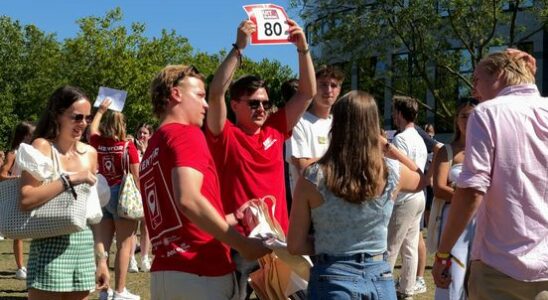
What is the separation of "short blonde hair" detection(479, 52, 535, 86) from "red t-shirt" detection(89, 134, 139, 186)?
18.6 feet

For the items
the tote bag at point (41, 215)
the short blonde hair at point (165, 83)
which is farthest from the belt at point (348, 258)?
the tote bag at point (41, 215)

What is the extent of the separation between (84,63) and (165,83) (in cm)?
4264

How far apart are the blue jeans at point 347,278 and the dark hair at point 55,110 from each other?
183 cm

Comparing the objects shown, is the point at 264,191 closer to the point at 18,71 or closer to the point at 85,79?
the point at 85,79

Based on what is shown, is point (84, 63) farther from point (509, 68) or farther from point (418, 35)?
point (509, 68)

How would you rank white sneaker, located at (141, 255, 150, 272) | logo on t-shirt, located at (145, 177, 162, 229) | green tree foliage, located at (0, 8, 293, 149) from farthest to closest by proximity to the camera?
green tree foliage, located at (0, 8, 293, 149), white sneaker, located at (141, 255, 150, 272), logo on t-shirt, located at (145, 177, 162, 229)

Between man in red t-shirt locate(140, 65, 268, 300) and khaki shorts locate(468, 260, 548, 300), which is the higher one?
man in red t-shirt locate(140, 65, 268, 300)

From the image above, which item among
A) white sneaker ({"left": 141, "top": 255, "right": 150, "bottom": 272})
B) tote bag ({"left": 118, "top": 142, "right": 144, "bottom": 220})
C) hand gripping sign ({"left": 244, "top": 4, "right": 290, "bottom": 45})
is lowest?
white sneaker ({"left": 141, "top": 255, "right": 150, "bottom": 272})

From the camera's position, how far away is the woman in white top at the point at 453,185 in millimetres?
5434

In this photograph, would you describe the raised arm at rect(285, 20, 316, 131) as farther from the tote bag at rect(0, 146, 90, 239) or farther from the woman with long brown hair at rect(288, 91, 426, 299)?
the tote bag at rect(0, 146, 90, 239)

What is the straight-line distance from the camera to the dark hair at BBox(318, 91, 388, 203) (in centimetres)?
373

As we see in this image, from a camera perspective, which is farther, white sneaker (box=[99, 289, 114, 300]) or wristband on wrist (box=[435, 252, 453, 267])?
white sneaker (box=[99, 289, 114, 300])

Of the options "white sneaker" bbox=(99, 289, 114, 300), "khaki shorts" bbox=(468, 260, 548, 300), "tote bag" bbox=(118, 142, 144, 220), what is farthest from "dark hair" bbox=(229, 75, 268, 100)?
"white sneaker" bbox=(99, 289, 114, 300)

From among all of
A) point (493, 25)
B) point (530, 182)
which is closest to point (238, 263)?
point (530, 182)
